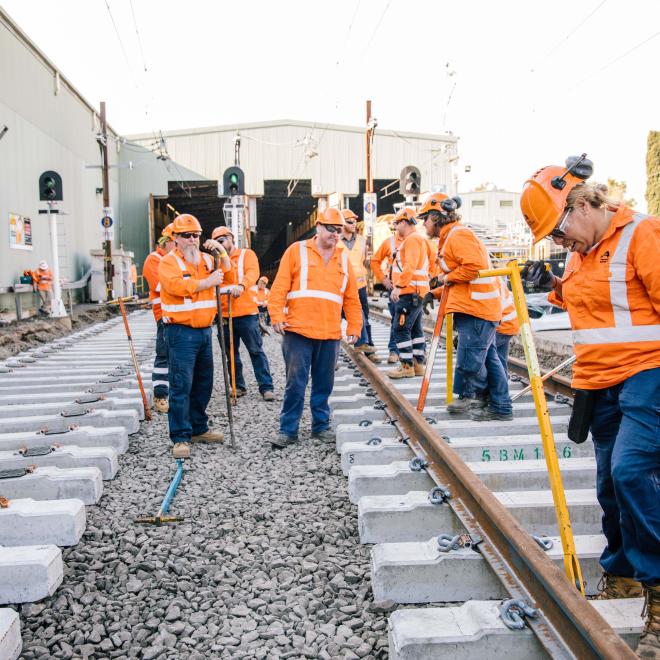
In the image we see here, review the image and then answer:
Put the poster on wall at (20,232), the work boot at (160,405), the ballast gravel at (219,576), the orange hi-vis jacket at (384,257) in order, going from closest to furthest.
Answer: the ballast gravel at (219,576) → the work boot at (160,405) → the orange hi-vis jacket at (384,257) → the poster on wall at (20,232)

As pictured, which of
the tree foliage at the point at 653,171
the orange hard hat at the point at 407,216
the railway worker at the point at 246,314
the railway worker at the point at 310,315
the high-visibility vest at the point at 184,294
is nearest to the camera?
the high-visibility vest at the point at 184,294

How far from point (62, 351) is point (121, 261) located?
15888 mm

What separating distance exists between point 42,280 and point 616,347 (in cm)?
1937

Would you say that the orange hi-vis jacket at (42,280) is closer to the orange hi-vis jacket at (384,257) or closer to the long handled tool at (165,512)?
the orange hi-vis jacket at (384,257)

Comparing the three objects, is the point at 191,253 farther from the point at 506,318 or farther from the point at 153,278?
the point at 506,318

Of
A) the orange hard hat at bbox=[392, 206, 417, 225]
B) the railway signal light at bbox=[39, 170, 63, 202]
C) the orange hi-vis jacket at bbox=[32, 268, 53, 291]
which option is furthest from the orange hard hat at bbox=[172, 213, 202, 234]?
the orange hi-vis jacket at bbox=[32, 268, 53, 291]

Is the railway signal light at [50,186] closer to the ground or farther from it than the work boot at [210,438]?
farther from it

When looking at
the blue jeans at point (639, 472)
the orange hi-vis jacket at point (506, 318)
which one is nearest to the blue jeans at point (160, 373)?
the orange hi-vis jacket at point (506, 318)

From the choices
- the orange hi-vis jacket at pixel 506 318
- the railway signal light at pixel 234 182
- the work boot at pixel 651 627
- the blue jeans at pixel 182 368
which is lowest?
the work boot at pixel 651 627

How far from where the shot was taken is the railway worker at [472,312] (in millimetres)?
5154

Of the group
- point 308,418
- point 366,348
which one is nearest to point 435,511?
point 308,418

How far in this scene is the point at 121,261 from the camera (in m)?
25.0

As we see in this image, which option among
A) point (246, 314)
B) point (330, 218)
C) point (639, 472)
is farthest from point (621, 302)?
point (246, 314)

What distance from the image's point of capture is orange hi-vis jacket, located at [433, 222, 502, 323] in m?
5.11
